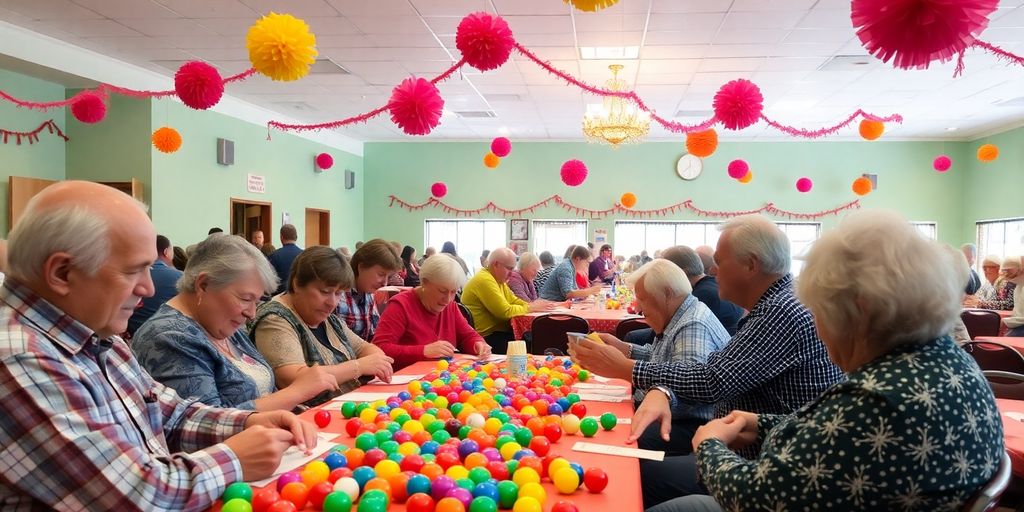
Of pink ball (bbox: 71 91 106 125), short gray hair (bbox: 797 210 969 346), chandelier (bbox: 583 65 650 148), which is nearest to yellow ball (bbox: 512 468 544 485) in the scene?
short gray hair (bbox: 797 210 969 346)

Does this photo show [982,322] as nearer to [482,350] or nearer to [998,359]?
[998,359]

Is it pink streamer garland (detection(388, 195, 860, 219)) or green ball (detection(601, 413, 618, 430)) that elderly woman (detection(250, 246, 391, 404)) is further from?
pink streamer garland (detection(388, 195, 860, 219))

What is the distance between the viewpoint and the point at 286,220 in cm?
1159

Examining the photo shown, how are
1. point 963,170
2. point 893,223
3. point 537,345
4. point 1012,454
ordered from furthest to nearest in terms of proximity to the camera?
→ 1. point 963,170
2. point 537,345
3. point 1012,454
4. point 893,223

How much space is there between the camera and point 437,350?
353 cm

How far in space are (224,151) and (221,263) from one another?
8.23 m

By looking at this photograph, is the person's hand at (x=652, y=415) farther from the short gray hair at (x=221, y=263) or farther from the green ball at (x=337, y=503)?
the short gray hair at (x=221, y=263)

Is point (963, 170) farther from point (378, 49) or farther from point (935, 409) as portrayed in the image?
point (935, 409)

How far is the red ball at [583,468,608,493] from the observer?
156cm

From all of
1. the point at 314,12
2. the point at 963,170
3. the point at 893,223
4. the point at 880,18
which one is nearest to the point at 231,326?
the point at 893,223

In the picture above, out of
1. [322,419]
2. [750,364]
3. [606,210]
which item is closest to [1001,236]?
[606,210]

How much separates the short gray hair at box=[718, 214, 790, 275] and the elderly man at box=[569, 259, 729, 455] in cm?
58

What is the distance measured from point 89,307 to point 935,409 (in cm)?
157

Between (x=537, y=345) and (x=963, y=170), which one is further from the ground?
(x=963, y=170)
